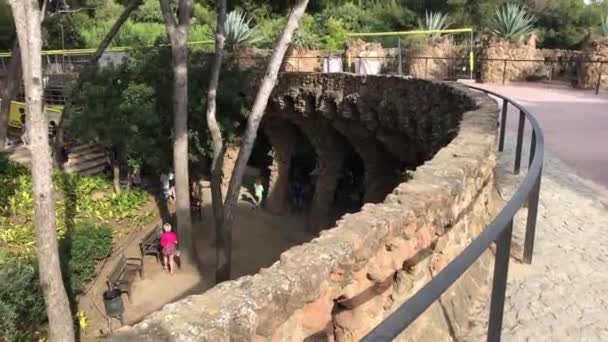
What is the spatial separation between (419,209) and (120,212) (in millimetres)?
12377

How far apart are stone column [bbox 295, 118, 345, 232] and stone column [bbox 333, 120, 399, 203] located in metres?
1.36

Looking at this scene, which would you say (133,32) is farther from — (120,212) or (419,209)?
(419,209)

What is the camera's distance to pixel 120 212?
1405 centimetres

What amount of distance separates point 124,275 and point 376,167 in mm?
6917

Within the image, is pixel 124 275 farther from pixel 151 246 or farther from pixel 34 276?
pixel 34 276

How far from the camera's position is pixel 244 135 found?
9.73 meters

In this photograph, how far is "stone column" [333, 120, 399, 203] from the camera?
1401 centimetres

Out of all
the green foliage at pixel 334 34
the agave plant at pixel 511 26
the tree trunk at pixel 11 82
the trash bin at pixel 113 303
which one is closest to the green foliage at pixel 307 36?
the green foliage at pixel 334 34

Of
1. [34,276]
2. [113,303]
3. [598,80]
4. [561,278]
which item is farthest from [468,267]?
[598,80]

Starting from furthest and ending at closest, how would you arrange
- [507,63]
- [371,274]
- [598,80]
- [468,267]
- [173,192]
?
1. [507,63]
2. [173,192]
3. [598,80]
4. [371,274]
5. [468,267]

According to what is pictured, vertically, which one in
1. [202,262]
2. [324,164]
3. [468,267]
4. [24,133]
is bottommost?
Result: [202,262]

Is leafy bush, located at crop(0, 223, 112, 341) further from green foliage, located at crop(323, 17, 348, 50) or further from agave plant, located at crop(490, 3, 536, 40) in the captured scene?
green foliage, located at crop(323, 17, 348, 50)

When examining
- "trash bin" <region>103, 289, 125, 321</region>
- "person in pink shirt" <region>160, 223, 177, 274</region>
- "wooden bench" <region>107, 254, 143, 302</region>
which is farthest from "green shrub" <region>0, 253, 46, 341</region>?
"person in pink shirt" <region>160, 223, 177, 274</region>

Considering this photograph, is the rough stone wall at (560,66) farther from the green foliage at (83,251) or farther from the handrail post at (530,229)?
the handrail post at (530,229)
